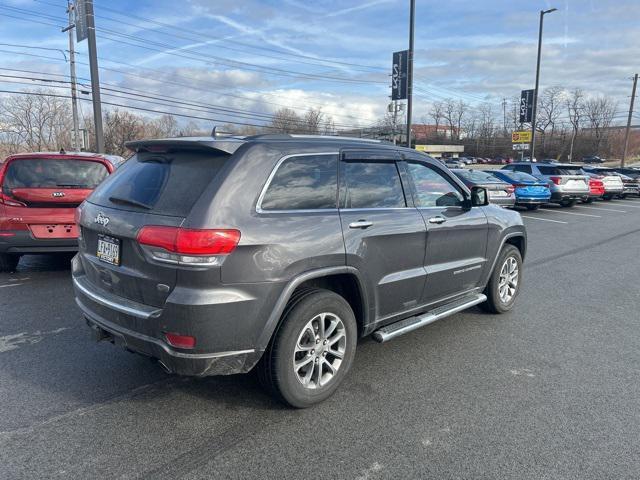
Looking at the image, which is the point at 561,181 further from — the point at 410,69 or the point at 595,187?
the point at 410,69

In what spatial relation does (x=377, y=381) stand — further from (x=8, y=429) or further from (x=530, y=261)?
(x=530, y=261)

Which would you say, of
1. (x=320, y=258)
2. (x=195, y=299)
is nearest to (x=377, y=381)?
(x=320, y=258)

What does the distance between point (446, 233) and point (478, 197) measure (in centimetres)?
72

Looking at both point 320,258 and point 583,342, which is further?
point 583,342

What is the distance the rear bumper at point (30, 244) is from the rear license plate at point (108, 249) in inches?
132

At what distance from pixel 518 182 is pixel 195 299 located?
55.3 feet

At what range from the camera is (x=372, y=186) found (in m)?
3.72

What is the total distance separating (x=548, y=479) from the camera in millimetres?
2531


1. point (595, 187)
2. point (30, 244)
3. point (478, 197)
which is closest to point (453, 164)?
point (595, 187)

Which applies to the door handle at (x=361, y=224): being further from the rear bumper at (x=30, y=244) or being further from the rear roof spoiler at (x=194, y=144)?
the rear bumper at (x=30, y=244)

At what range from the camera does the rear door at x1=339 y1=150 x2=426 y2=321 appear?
3438 millimetres

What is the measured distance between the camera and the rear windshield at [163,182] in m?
2.90

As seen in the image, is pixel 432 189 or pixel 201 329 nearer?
pixel 201 329

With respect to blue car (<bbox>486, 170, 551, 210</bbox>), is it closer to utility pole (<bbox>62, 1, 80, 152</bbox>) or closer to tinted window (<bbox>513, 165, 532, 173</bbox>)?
tinted window (<bbox>513, 165, 532, 173</bbox>)
